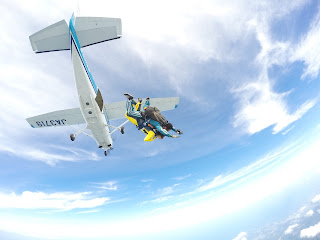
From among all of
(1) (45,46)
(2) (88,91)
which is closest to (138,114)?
(2) (88,91)

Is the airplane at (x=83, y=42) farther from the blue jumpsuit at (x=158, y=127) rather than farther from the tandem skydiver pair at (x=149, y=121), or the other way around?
the blue jumpsuit at (x=158, y=127)

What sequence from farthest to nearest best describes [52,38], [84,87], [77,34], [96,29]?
[77,34], [52,38], [84,87], [96,29]

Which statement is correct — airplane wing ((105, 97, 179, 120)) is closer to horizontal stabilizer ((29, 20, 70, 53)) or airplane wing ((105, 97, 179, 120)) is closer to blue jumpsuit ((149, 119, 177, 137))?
horizontal stabilizer ((29, 20, 70, 53))

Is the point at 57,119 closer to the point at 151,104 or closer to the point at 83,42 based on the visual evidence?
the point at 83,42

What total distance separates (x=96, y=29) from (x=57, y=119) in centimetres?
1196

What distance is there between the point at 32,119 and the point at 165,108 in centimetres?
1585

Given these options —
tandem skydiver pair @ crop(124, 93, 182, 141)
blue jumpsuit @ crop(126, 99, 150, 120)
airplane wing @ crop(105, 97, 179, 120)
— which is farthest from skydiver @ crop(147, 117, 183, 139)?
airplane wing @ crop(105, 97, 179, 120)

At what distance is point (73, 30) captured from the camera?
44.0 feet

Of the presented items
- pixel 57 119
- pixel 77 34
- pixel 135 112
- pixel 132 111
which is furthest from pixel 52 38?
pixel 135 112

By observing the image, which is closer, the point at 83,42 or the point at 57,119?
the point at 83,42

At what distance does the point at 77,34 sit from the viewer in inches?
541

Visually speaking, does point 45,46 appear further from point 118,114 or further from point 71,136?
point 118,114

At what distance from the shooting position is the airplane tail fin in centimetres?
1242

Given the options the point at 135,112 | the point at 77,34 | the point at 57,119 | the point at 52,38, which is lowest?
the point at 135,112
